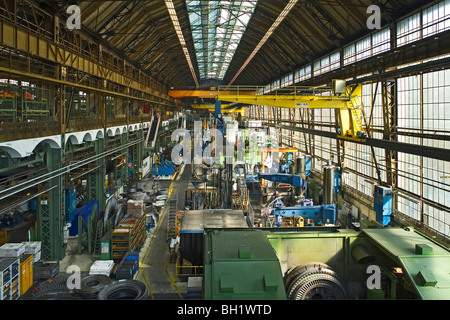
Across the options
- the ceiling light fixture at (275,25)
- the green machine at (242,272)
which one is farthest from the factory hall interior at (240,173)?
the ceiling light fixture at (275,25)

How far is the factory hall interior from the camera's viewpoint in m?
5.02

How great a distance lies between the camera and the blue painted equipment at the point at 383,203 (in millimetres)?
13963

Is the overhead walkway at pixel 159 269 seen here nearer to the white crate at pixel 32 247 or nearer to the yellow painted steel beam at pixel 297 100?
the white crate at pixel 32 247

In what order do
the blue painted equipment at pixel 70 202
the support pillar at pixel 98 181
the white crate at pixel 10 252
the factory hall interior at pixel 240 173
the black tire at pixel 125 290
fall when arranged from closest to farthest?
the factory hall interior at pixel 240 173, the black tire at pixel 125 290, the white crate at pixel 10 252, the blue painted equipment at pixel 70 202, the support pillar at pixel 98 181

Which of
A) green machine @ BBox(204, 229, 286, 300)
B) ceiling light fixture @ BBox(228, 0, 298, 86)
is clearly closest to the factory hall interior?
green machine @ BBox(204, 229, 286, 300)

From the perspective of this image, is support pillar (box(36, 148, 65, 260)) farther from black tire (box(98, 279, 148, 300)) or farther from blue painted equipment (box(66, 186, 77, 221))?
black tire (box(98, 279, 148, 300))

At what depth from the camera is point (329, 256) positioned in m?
5.38

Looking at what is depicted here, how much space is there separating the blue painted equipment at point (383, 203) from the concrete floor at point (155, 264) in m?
8.46

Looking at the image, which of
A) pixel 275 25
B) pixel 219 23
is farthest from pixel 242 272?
pixel 219 23

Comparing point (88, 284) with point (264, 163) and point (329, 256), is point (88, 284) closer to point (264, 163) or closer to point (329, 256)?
point (329, 256)

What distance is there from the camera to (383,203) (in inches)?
555

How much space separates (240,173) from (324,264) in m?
18.2

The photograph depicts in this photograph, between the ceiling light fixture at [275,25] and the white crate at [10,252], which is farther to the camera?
the ceiling light fixture at [275,25]

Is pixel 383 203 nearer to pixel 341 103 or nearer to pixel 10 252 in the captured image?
pixel 341 103
